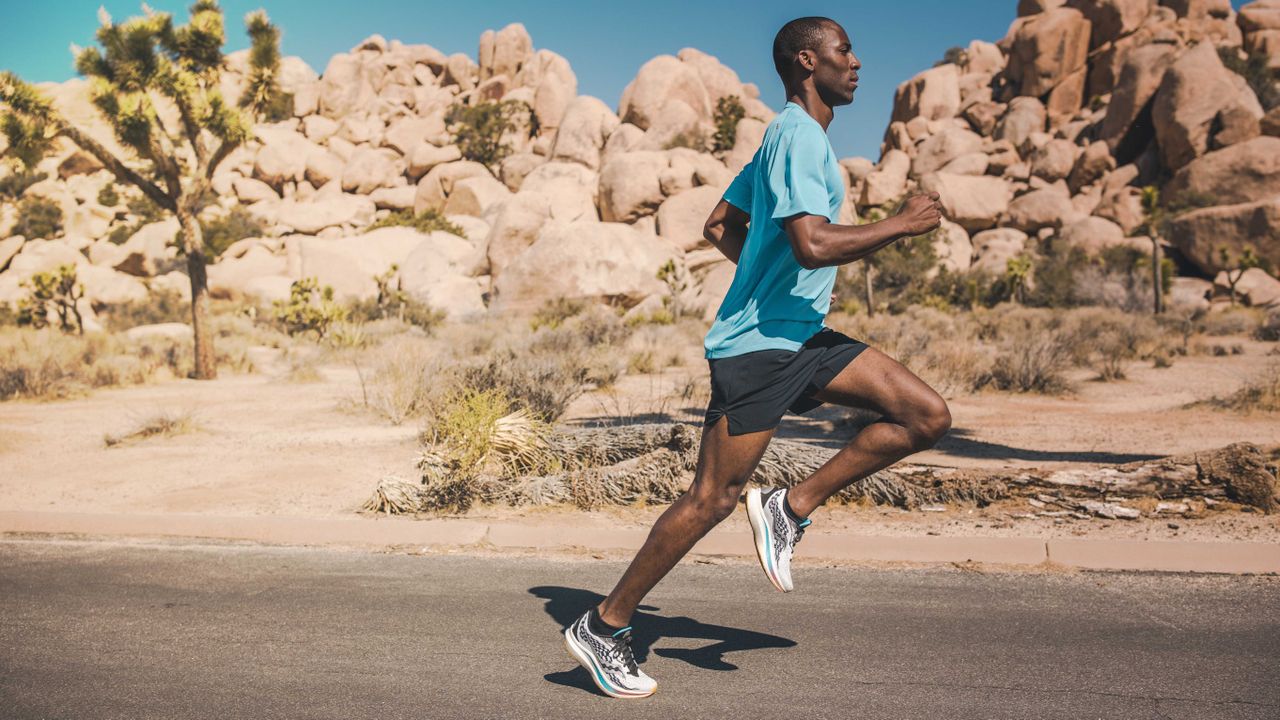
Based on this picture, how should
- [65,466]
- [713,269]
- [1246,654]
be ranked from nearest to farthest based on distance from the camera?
[1246,654]
[65,466]
[713,269]

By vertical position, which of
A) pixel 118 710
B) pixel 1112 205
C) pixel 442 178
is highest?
pixel 442 178

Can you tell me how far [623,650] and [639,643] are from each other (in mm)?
540

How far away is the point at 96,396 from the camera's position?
13695 mm

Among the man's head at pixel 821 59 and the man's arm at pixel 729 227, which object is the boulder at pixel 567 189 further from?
the man's head at pixel 821 59

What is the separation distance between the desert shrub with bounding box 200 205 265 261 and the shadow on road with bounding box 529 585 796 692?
1972 inches

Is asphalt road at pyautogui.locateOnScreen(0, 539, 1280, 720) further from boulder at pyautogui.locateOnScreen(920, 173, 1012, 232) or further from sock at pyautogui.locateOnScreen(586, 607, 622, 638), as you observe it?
boulder at pyautogui.locateOnScreen(920, 173, 1012, 232)

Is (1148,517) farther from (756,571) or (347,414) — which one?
(347,414)

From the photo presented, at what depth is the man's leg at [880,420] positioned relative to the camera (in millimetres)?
2709

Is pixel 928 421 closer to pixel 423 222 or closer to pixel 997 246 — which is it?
pixel 997 246

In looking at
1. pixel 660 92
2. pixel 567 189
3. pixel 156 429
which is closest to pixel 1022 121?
pixel 660 92

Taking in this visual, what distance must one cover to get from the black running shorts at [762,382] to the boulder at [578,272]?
91.9 feet

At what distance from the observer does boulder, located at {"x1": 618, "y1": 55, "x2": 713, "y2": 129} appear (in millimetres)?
51438

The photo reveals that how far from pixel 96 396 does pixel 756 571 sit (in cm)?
1303

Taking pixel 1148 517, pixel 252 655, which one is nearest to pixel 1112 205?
pixel 1148 517
